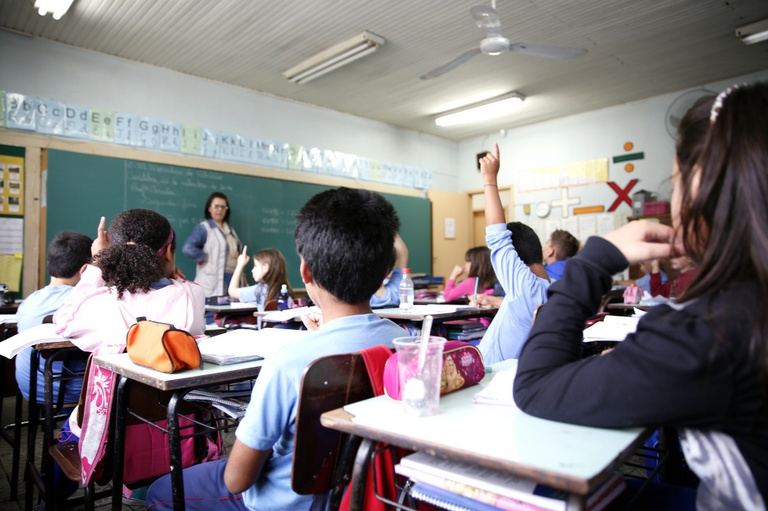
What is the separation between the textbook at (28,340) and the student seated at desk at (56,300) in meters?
0.20

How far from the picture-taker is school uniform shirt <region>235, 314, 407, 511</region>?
3.12ft

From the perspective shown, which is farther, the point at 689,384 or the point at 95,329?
the point at 95,329

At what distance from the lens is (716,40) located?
15.3 feet

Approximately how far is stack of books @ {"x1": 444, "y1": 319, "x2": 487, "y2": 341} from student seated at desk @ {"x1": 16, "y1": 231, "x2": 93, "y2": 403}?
2072 millimetres

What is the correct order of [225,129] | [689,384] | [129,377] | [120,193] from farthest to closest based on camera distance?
1. [225,129]
2. [120,193]
3. [129,377]
4. [689,384]

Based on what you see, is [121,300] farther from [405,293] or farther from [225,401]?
[405,293]

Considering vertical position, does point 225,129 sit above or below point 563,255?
above

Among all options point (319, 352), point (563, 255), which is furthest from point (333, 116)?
point (319, 352)

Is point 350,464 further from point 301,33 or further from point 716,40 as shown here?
point 716,40

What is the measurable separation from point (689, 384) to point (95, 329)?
1.62 metres

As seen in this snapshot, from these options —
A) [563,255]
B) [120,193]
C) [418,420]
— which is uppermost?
[120,193]

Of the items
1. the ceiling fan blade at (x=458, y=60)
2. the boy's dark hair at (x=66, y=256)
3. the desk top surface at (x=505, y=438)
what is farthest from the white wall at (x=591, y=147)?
the desk top surface at (x=505, y=438)

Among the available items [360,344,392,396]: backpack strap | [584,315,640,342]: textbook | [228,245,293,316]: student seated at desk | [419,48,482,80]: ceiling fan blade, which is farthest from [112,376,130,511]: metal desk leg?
[419,48,482,80]: ceiling fan blade

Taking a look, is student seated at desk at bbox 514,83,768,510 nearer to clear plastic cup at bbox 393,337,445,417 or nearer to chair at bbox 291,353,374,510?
clear plastic cup at bbox 393,337,445,417
